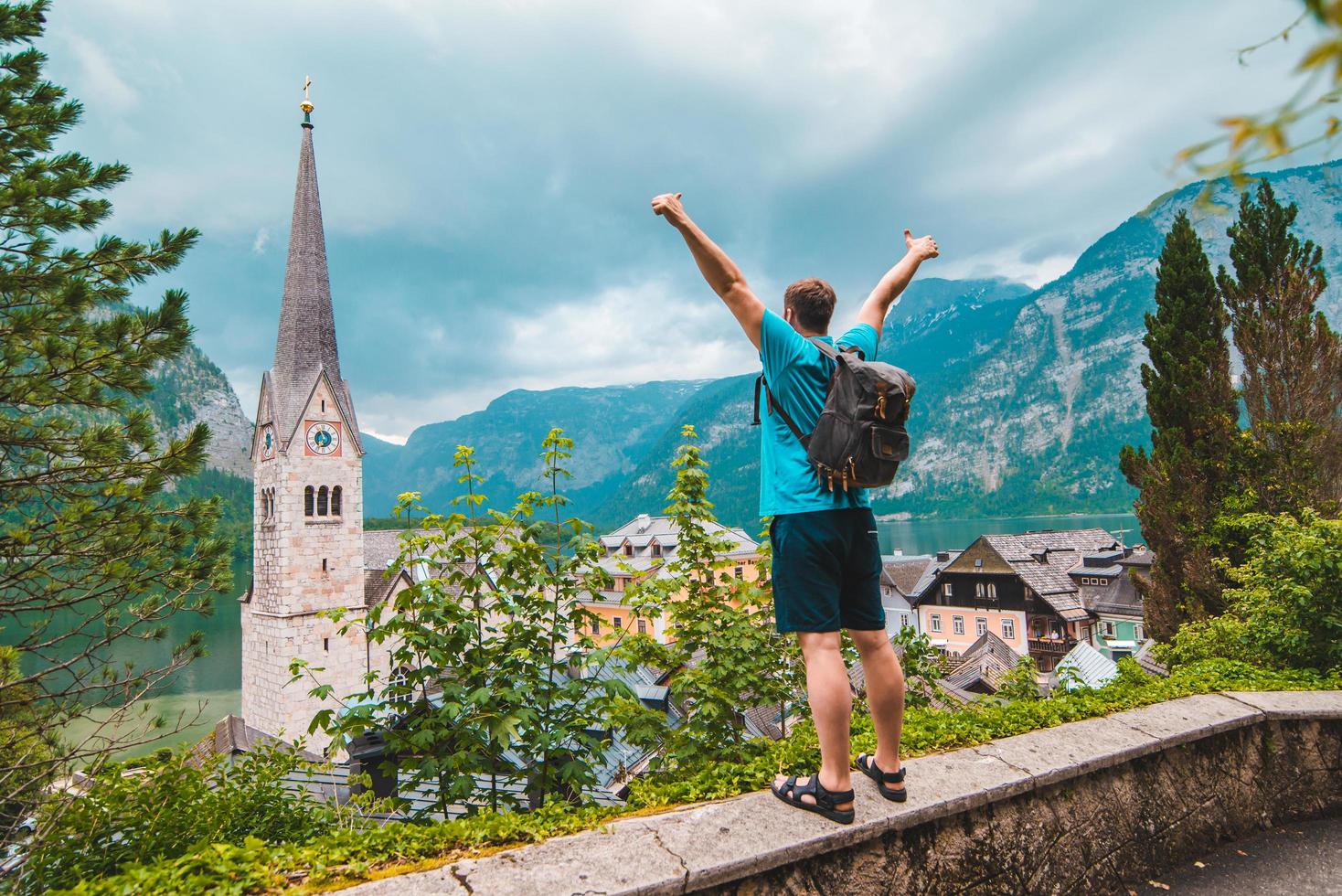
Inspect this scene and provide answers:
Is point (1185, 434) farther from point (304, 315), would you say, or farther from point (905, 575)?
point (905, 575)

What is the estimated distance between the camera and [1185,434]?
15.8 meters

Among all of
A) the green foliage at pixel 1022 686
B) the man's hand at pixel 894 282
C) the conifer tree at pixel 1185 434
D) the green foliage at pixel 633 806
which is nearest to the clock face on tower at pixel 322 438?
the conifer tree at pixel 1185 434

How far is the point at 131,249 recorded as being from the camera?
5309 millimetres

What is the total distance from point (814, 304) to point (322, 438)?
28190 mm

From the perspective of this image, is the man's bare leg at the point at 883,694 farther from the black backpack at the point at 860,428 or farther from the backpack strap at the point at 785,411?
the backpack strap at the point at 785,411

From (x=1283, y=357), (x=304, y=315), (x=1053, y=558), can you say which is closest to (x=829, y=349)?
(x=1283, y=357)

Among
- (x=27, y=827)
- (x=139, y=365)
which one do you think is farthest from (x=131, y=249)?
(x=27, y=827)

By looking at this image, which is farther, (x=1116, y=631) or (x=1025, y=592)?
(x=1025, y=592)

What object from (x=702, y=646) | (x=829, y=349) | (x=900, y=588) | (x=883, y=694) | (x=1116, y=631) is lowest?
(x=1116, y=631)

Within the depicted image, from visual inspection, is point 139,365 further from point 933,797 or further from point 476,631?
point 933,797

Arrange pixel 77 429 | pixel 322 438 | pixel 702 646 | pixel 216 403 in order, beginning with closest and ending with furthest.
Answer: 1. pixel 702 646
2. pixel 77 429
3. pixel 322 438
4. pixel 216 403

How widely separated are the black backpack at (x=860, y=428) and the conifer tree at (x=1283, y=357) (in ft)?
50.7

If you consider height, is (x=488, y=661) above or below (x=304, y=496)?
below

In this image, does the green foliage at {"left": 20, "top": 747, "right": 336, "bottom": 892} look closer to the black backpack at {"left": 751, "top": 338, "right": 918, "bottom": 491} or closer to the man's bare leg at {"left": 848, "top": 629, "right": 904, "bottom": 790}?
the man's bare leg at {"left": 848, "top": 629, "right": 904, "bottom": 790}
